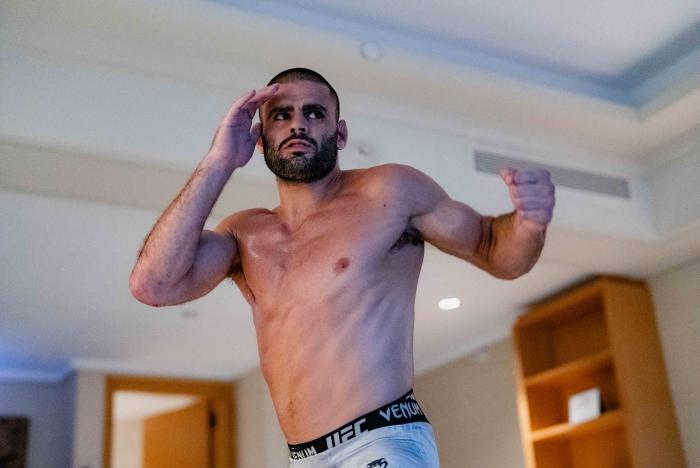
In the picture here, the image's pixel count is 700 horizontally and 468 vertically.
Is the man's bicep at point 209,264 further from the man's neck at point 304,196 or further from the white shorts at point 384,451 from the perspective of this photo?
the white shorts at point 384,451

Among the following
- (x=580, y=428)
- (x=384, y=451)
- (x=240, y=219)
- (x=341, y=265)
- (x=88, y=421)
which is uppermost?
(x=88, y=421)

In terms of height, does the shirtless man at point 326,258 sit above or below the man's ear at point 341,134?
below

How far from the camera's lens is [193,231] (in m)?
1.24

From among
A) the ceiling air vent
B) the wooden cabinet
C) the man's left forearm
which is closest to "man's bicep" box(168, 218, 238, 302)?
the man's left forearm

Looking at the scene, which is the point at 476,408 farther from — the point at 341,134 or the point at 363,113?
the point at 341,134

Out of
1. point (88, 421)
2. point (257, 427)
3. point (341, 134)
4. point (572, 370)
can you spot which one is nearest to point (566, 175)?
point (572, 370)

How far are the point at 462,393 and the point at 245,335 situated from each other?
1213 mm

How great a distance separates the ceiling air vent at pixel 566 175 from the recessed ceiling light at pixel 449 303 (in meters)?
1.00

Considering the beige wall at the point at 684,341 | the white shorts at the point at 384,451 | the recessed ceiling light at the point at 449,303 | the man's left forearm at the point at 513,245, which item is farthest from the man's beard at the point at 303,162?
the recessed ceiling light at the point at 449,303

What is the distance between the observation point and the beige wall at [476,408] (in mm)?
4500

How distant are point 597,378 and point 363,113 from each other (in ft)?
5.94

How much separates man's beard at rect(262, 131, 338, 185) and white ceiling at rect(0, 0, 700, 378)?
4.13ft

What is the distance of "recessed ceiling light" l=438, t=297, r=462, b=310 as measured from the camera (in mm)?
4191

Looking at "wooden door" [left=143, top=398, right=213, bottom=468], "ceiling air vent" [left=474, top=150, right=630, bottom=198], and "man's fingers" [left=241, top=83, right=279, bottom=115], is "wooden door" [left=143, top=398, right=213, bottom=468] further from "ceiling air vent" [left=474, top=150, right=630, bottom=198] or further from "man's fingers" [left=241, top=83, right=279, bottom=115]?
"man's fingers" [left=241, top=83, right=279, bottom=115]
